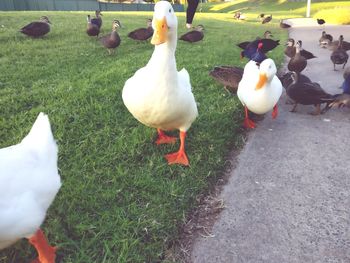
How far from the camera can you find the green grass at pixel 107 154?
2.91 m

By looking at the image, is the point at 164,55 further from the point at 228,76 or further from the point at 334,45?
the point at 334,45

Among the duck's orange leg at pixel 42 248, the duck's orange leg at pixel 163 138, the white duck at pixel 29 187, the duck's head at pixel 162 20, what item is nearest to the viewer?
the white duck at pixel 29 187

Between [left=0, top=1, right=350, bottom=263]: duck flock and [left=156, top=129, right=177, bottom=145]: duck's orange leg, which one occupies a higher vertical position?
[left=0, top=1, right=350, bottom=263]: duck flock

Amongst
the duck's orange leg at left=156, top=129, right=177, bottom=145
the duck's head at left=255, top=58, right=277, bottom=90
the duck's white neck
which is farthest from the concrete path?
the duck's white neck

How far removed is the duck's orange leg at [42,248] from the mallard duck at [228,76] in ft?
13.6

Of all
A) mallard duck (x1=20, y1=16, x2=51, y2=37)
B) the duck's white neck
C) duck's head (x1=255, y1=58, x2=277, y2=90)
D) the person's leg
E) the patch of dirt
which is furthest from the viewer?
the person's leg

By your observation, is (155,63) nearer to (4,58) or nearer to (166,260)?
(166,260)

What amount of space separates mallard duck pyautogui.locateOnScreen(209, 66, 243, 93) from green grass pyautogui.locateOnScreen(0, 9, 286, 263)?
199 millimetres

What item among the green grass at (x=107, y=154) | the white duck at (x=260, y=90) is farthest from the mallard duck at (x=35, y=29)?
the white duck at (x=260, y=90)

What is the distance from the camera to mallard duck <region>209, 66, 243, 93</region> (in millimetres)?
5959

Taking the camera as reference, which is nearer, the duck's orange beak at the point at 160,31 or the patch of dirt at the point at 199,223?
the patch of dirt at the point at 199,223

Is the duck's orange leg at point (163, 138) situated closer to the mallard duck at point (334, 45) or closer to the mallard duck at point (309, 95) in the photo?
the mallard duck at point (309, 95)

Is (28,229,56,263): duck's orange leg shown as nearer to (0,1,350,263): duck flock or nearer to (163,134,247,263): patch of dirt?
(0,1,350,263): duck flock

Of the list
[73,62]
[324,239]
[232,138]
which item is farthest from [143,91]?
[73,62]
